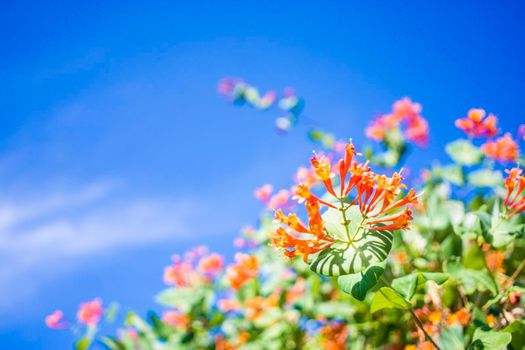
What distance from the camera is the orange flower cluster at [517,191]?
5.12 ft

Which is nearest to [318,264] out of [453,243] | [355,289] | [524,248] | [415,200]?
[355,289]

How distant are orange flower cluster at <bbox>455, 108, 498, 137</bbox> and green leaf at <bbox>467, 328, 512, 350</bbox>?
1.54 metres

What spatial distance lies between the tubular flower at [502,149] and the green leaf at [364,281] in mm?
1746

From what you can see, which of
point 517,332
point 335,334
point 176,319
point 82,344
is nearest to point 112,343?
point 82,344

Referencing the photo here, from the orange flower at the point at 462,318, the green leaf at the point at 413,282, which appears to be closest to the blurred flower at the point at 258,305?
the orange flower at the point at 462,318

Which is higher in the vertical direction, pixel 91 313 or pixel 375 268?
pixel 91 313

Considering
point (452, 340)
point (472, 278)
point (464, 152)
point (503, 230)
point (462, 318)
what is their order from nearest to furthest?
point (452, 340) < point (503, 230) < point (472, 278) < point (462, 318) < point (464, 152)

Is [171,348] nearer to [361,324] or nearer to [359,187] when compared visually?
[361,324]

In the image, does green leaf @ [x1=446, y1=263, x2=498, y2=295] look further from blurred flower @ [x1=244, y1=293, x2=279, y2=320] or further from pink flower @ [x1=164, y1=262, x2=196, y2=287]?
pink flower @ [x1=164, y1=262, x2=196, y2=287]

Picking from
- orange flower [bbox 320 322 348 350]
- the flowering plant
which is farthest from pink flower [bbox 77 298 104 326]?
orange flower [bbox 320 322 348 350]

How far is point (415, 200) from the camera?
4.35 ft

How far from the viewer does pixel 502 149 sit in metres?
2.56

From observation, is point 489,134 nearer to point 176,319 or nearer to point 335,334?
point 335,334

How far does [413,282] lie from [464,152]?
1.90 metres
